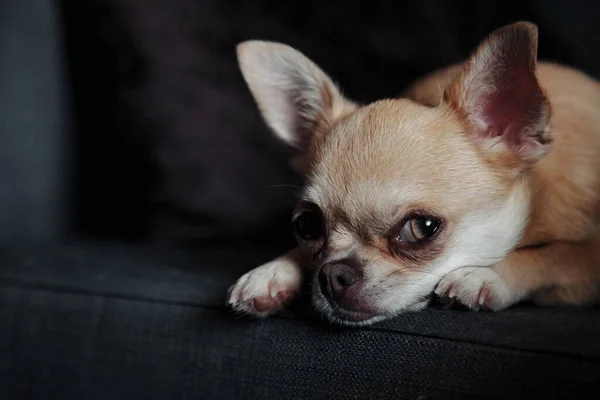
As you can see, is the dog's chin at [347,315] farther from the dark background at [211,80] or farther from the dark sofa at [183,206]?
the dark background at [211,80]

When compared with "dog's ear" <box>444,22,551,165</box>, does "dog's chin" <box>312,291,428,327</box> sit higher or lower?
lower

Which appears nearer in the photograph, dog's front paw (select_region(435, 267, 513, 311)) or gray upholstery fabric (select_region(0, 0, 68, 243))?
dog's front paw (select_region(435, 267, 513, 311))

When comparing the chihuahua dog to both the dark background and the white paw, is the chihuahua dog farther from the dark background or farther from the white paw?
the dark background

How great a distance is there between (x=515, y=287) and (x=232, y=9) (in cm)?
105

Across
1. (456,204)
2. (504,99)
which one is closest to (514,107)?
(504,99)

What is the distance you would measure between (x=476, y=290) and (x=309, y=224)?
→ 0.32 meters

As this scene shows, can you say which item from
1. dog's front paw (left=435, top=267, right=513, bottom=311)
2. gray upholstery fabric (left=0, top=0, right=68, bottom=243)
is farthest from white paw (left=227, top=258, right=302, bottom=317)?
gray upholstery fabric (left=0, top=0, right=68, bottom=243)

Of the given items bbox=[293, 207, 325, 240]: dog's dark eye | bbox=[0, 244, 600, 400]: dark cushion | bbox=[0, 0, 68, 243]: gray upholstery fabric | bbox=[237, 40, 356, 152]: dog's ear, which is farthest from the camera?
bbox=[0, 0, 68, 243]: gray upholstery fabric

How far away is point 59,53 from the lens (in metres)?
1.79

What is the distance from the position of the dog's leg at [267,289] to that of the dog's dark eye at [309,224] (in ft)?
0.18

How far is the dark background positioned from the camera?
5.50 feet

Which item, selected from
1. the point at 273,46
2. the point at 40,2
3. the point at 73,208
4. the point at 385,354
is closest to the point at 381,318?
the point at 385,354

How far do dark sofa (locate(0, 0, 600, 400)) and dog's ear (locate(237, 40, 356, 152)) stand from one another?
0.28 metres

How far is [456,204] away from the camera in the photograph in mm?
1132
